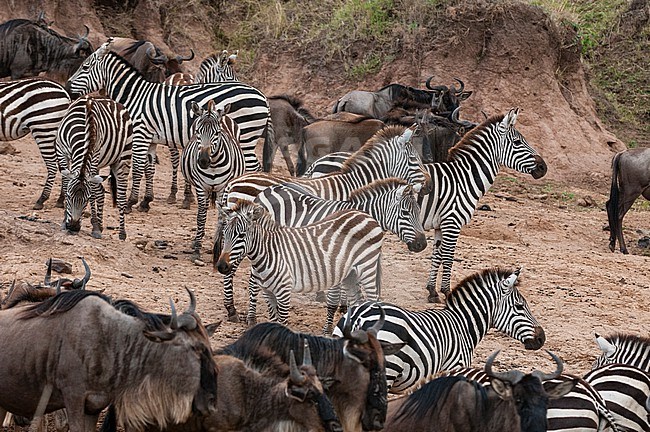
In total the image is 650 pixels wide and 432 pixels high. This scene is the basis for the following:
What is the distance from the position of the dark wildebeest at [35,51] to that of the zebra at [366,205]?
782 centimetres

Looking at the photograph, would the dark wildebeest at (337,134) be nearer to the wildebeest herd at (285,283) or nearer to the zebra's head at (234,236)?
the wildebeest herd at (285,283)

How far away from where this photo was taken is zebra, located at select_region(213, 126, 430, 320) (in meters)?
10.3

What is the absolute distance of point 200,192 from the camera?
11562 mm

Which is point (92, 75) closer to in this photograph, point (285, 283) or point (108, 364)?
point (285, 283)

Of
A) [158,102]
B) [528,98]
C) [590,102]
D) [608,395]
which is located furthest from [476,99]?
[608,395]

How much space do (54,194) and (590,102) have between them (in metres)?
11.1

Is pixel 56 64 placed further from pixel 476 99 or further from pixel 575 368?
pixel 575 368

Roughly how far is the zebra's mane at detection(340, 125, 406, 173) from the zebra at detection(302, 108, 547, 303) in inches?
21.0

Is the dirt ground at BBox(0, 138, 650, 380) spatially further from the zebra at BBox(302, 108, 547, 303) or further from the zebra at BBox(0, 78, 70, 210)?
the zebra at BBox(0, 78, 70, 210)

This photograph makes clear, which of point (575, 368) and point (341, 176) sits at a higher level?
point (341, 176)

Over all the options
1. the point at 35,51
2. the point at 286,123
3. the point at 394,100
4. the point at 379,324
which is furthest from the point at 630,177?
the point at 379,324

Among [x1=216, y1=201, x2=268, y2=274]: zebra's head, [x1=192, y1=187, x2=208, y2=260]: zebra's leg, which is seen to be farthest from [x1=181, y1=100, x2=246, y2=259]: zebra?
[x1=216, y1=201, x2=268, y2=274]: zebra's head

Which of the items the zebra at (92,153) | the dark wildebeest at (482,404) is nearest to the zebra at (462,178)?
the zebra at (92,153)

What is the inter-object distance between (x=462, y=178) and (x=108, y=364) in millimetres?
6458
